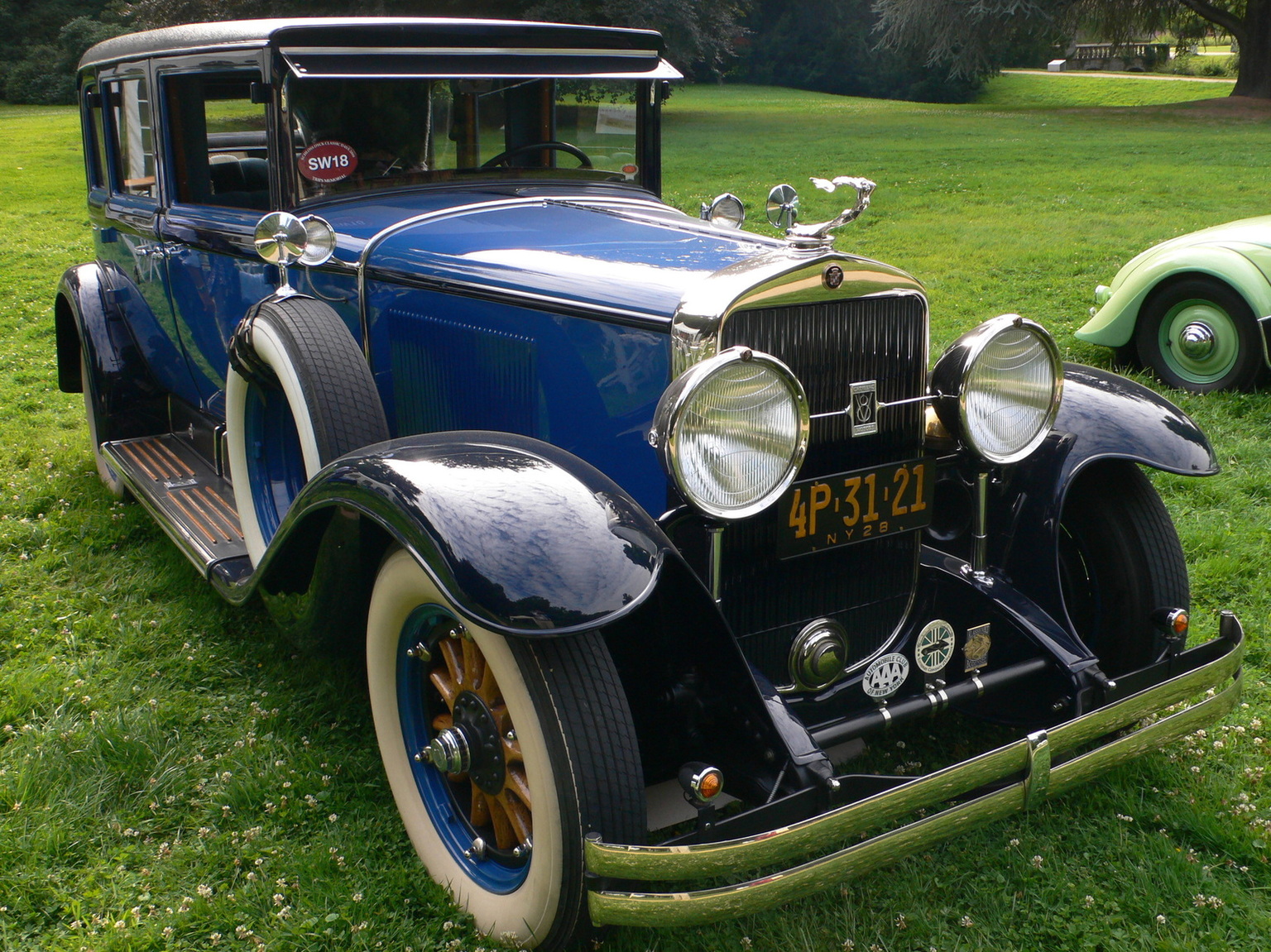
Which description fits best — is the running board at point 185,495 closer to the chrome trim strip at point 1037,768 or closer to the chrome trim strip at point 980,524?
the chrome trim strip at point 980,524

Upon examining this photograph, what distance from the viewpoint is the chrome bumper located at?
1.84 metres

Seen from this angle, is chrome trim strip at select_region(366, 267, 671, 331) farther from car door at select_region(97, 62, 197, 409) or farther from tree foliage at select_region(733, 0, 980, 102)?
tree foliage at select_region(733, 0, 980, 102)

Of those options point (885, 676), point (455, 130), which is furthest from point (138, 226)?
point (885, 676)

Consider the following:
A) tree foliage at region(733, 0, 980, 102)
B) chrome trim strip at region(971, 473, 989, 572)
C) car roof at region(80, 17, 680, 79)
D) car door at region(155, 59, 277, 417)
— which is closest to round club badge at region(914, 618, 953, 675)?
chrome trim strip at region(971, 473, 989, 572)

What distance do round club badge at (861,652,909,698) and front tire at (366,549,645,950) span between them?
72cm

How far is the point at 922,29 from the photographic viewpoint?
24.0 metres

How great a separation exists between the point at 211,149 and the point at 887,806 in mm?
3281

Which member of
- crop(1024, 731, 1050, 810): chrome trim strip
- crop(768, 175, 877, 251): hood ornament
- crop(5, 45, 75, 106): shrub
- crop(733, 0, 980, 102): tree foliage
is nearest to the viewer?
crop(1024, 731, 1050, 810): chrome trim strip

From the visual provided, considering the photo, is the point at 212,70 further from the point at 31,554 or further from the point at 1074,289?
the point at 1074,289

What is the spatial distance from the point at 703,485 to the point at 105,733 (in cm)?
183

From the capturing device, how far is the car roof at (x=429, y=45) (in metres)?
3.19

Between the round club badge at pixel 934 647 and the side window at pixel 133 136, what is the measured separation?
10.6ft

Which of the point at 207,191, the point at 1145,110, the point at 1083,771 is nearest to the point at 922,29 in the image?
the point at 1145,110

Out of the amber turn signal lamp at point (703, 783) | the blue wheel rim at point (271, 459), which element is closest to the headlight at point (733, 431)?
the amber turn signal lamp at point (703, 783)
